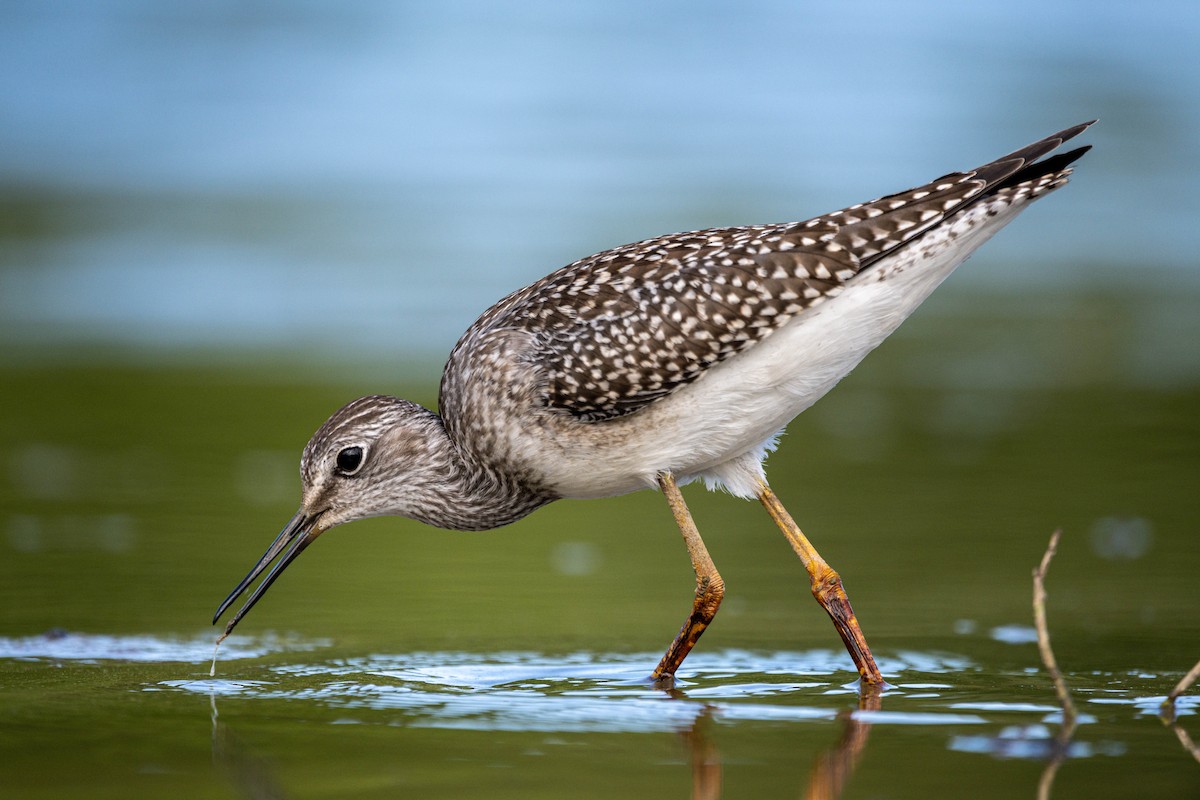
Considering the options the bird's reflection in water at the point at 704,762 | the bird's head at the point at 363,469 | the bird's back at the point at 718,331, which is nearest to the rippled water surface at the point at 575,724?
the bird's reflection in water at the point at 704,762

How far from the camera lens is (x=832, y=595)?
7.85 m

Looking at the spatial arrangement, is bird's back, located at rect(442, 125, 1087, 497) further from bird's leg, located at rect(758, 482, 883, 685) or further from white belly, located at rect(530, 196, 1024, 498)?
bird's leg, located at rect(758, 482, 883, 685)

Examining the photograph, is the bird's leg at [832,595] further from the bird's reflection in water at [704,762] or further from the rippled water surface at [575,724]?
the bird's reflection in water at [704,762]

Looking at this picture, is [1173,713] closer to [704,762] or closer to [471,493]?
[704,762]

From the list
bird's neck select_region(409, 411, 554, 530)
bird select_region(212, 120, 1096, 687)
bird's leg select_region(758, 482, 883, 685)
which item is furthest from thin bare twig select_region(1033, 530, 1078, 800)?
bird's neck select_region(409, 411, 554, 530)

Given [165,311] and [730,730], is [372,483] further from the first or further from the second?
[165,311]

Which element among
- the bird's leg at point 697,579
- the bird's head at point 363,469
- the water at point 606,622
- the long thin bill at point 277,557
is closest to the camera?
Answer: the water at point 606,622

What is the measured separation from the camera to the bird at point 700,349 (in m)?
7.67

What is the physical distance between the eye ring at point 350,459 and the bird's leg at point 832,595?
1935 mm

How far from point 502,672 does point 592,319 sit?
5.57 ft

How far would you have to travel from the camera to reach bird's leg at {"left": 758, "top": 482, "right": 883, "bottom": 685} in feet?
23.9

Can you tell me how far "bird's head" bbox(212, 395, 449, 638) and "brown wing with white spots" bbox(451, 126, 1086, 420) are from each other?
911mm

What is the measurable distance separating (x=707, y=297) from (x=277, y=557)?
8.19 feet

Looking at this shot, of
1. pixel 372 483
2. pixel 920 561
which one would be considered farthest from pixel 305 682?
pixel 920 561
